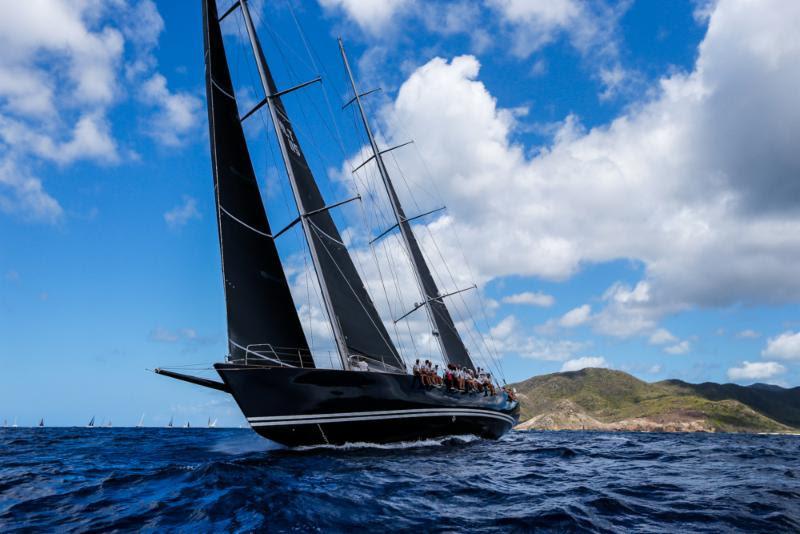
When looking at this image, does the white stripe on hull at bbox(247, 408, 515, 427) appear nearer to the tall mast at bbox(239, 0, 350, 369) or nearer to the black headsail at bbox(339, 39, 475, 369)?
the tall mast at bbox(239, 0, 350, 369)

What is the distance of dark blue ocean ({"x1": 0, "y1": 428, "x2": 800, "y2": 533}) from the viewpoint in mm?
6785

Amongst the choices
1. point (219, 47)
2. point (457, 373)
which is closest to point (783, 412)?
point (457, 373)

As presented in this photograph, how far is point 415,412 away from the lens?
16703mm

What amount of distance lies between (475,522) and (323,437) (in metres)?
8.92

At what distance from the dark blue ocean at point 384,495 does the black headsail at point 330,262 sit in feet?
16.9

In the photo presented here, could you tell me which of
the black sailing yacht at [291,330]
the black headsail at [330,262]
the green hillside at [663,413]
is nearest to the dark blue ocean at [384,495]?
the black sailing yacht at [291,330]

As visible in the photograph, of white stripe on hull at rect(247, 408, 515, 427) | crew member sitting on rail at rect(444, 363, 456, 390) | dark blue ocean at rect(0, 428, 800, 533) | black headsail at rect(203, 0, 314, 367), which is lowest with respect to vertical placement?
dark blue ocean at rect(0, 428, 800, 533)

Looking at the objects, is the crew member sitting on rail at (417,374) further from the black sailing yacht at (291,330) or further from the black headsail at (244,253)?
the black headsail at (244,253)

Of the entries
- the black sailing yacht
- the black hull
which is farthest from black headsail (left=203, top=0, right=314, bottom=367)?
the black hull

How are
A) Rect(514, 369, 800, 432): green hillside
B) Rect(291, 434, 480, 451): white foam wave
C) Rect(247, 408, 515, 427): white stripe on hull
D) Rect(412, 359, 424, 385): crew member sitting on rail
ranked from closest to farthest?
1. Rect(247, 408, 515, 427): white stripe on hull
2. Rect(291, 434, 480, 451): white foam wave
3. Rect(412, 359, 424, 385): crew member sitting on rail
4. Rect(514, 369, 800, 432): green hillside

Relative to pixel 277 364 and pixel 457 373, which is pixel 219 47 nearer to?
pixel 277 364

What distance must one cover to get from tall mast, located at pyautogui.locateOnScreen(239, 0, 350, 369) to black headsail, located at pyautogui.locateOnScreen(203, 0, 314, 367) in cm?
124

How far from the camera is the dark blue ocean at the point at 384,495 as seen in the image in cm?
679

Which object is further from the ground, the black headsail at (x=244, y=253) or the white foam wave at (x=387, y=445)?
the black headsail at (x=244, y=253)
